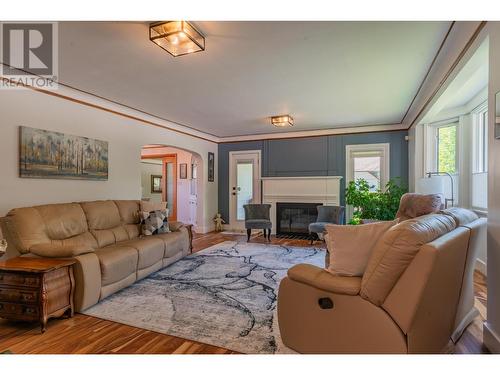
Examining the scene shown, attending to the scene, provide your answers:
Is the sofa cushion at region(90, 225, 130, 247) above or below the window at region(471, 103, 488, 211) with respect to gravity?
below

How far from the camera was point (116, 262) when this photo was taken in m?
2.94

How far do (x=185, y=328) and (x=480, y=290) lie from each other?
10.6 feet

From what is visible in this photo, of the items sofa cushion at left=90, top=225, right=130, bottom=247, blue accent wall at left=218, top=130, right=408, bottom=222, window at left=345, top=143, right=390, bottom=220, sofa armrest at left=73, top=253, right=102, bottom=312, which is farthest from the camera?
window at left=345, top=143, right=390, bottom=220

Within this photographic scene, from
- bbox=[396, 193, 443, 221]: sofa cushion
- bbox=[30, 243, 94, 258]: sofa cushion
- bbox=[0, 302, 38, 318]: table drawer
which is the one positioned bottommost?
bbox=[0, 302, 38, 318]: table drawer

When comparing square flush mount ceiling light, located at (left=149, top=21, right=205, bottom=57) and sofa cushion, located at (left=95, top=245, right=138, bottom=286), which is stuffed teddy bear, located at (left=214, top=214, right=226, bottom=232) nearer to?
sofa cushion, located at (left=95, top=245, right=138, bottom=286)

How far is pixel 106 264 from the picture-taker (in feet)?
9.23

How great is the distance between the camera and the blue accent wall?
5914 millimetres

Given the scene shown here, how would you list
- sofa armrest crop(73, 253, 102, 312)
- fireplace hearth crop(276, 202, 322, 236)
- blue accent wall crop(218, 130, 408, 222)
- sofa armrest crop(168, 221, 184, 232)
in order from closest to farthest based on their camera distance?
sofa armrest crop(73, 253, 102, 312), sofa armrest crop(168, 221, 184, 232), blue accent wall crop(218, 130, 408, 222), fireplace hearth crop(276, 202, 322, 236)

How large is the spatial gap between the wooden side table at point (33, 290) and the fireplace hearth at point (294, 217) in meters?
4.89

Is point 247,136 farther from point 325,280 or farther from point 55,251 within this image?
point 325,280

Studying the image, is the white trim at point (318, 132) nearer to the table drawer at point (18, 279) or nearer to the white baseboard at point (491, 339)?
the white baseboard at point (491, 339)

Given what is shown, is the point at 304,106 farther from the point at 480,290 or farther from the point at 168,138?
the point at 480,290

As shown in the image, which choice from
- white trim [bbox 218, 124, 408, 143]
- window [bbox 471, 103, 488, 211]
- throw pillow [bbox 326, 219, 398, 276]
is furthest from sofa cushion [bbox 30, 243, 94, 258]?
white trim [bbox 218, 124, 408, 143]

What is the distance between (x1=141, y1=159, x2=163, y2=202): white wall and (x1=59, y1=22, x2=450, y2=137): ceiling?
16.9 ft
